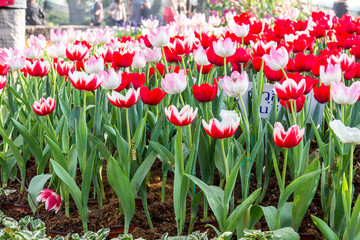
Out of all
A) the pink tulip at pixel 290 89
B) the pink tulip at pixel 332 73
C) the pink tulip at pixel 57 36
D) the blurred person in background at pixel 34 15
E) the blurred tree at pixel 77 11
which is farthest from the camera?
the blurred tree at pixel 77 11

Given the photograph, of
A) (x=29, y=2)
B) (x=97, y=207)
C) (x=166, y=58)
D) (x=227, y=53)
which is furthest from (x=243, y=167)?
(x=29, y=2)

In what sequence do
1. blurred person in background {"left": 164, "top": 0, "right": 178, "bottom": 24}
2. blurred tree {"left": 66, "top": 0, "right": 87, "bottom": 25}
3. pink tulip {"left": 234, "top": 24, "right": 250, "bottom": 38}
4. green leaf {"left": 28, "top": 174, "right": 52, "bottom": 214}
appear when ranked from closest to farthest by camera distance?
green leaf {"left": 28, "top": 174, "right": 52, "bottom": 214} → pink tulip {"left": 234, "top": 24, "right": 250, "bottom": 38} → blurred person in background {"left": 164, "top": 0, "right": 178, "bottom": 24} → blurred tree {"left": 66, "top": 0, "right": 87, "bottom": 25}

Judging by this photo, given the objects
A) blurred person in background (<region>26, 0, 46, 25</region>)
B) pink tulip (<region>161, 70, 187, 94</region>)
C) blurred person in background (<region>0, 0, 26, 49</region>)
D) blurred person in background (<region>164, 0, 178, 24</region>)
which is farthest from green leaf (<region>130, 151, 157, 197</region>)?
blurred person in background (<region>26, 0, 46, 25</region>)

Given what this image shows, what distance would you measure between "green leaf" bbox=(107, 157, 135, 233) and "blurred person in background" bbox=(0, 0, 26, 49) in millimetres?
4164

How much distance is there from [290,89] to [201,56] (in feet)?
1.96

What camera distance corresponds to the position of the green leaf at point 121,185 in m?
1.49

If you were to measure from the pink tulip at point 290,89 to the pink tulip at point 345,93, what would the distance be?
0.09 m

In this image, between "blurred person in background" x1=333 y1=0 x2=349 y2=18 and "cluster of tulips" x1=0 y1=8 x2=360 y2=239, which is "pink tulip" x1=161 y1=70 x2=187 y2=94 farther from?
"blurred person in background" x1=333 y1=0 x2=349 y2=18

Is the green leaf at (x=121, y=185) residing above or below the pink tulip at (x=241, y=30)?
below

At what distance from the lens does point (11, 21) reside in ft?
17.4

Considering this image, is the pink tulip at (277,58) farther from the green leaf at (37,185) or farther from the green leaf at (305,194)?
the green leaf at (37,185)

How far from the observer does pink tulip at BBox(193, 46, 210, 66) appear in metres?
1.95

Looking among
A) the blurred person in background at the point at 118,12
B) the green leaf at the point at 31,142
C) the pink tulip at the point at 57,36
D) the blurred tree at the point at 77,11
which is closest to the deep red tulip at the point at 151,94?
the green leaf at the point at 31,142

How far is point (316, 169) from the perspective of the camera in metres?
1.44
